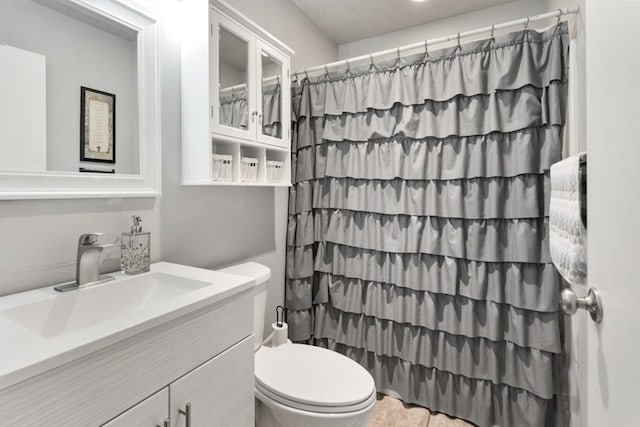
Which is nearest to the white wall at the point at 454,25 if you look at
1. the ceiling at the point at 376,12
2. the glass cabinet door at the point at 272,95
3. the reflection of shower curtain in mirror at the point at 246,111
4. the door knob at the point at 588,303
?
the ceiling at the point at 376,12

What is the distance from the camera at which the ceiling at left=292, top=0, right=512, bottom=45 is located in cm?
211

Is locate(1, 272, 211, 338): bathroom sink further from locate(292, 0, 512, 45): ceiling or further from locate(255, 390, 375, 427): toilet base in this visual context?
locate(292, 0, 512, 45): ceiling

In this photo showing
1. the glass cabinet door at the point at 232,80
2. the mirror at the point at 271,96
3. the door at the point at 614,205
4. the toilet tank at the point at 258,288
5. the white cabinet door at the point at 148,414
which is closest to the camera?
the door at the point at 614,205

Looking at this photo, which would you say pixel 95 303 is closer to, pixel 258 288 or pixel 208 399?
pixel 208 399

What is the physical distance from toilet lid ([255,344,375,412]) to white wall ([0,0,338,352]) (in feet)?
1.74

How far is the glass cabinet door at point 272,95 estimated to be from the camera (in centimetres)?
159

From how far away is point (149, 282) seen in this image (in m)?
1.14

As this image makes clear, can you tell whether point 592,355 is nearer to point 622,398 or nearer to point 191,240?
point 622,398

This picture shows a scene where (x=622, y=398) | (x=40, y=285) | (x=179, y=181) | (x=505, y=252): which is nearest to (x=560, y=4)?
(x=505, y=252)

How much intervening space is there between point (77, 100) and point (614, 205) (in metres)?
1.48

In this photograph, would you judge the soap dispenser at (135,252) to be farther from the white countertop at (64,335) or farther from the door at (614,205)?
the door at (614,205)

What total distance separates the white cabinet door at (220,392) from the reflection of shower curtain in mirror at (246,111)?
0.94 m

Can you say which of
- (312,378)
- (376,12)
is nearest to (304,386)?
(312,378)

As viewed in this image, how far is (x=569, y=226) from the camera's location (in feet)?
2.91
